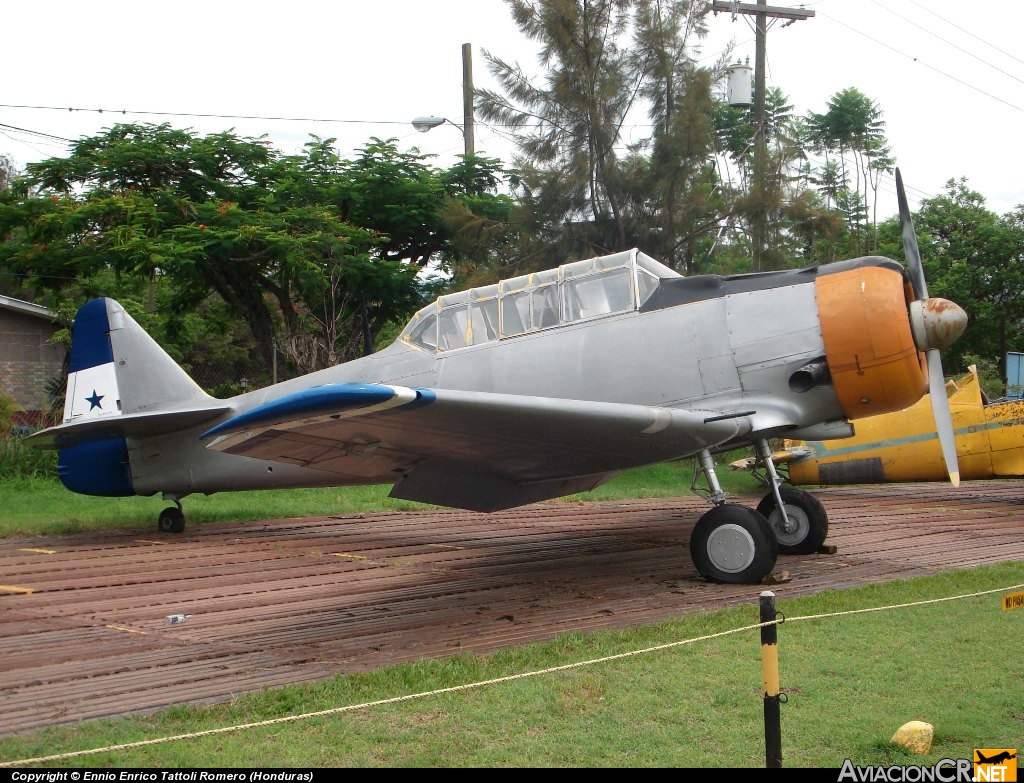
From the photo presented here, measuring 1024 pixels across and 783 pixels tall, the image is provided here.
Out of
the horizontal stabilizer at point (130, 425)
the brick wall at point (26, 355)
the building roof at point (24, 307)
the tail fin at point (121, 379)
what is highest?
the building roof at point (24, 307)

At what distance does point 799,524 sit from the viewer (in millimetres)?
9164

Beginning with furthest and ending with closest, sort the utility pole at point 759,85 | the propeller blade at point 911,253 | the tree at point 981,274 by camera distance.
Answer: the tree at point 981,274
the utility pole at point 759,85
the propeller blade at point 911,253

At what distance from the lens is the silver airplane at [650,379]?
6742mm

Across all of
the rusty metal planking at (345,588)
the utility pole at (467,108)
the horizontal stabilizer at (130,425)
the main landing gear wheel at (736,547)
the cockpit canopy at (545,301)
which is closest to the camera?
the rusty metal planking at (345,588)

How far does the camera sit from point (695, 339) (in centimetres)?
796

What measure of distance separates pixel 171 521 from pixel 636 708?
25.2ft

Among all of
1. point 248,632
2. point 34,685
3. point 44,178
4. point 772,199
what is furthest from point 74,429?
point 772,199

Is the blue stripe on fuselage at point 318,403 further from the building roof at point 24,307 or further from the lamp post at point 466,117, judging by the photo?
the building roof at point 24,307

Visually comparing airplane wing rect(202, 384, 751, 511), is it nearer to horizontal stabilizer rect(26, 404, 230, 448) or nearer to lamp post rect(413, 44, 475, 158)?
horizontal stabilizer rect(26, 404, 230, 448)

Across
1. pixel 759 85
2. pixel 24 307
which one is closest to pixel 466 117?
pixel 759 85

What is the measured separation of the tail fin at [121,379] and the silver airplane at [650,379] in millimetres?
2236

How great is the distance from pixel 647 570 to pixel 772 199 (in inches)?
385

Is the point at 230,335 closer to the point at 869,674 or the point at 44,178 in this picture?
the point at 44,178

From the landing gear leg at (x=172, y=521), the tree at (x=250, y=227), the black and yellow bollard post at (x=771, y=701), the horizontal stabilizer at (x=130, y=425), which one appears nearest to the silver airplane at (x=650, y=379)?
the horizontal stabilizer at (x=130, y=425)
